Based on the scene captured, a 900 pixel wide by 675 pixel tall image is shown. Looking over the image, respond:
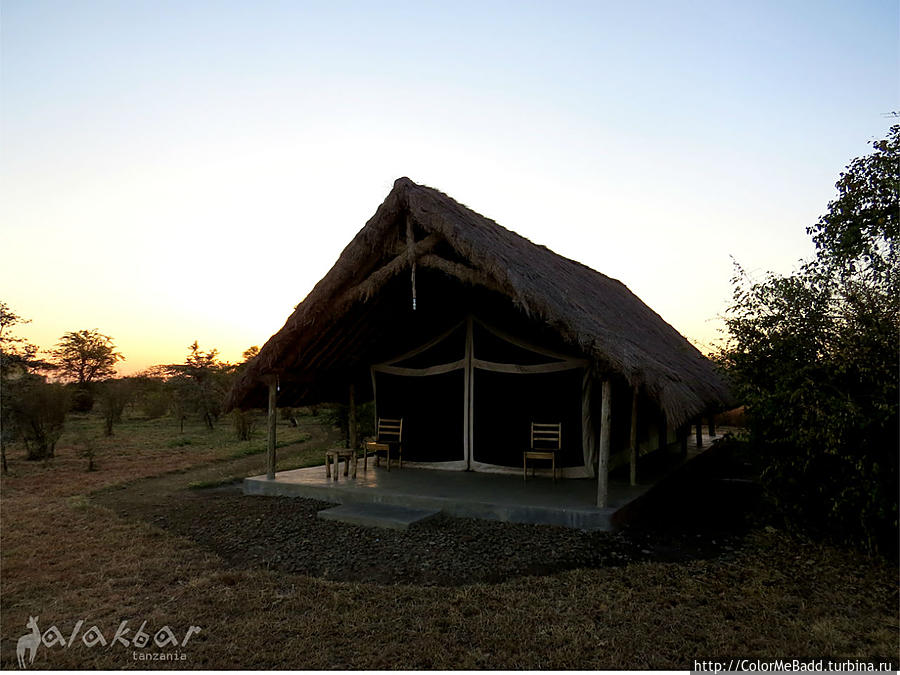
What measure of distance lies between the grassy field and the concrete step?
151 centimetres

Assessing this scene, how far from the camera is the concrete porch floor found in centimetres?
567

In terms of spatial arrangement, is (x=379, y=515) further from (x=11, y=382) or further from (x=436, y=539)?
(x=11, y=382)

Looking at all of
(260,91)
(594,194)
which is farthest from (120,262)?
(594,194)

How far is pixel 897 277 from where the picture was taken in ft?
14.9

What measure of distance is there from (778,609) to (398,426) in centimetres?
597

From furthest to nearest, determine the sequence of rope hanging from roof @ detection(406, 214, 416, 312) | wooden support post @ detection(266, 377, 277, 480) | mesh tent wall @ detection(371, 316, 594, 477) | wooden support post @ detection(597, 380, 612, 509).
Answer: mesh tent wall @ detection(371, 316, 594, 477)
wooden support post @ detection(266, 377, 277, 480)
rope hanging from roof @ detection(406, 214, 416, 312)
wooden support post @ detection(597, 380, 612, 509)

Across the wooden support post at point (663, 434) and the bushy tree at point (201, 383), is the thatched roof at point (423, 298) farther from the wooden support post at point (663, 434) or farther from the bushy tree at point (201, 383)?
the bushy tree at point (201, 383)

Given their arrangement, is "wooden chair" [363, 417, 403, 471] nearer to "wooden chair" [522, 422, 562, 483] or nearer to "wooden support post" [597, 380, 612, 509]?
"wooden chair" [522, 422, 562, 483]

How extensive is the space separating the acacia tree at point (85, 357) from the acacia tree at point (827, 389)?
101ft

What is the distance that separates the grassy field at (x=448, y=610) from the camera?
Result: 9.39ft

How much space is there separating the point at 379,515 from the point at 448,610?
252 centimetres

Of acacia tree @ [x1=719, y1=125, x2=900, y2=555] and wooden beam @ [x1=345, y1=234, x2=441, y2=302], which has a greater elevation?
wooden beam @ [x1=345, y1=234, x2=441, y2=302]

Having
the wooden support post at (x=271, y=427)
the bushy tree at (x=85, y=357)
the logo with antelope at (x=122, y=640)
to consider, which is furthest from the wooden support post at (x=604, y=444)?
the bushy tree at (x=85, y=357)

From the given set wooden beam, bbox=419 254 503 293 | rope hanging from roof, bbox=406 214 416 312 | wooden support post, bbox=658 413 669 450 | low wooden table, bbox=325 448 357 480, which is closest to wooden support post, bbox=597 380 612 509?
wooden beam, bbox=419 254 503 293
